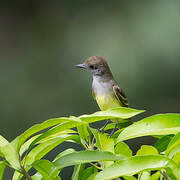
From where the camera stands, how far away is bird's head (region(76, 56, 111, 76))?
3.05 m

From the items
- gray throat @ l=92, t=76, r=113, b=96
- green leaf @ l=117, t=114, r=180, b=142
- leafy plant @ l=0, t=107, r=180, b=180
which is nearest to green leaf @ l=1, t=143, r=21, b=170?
leafy plant @ l=0, t=107, r=180, b=180

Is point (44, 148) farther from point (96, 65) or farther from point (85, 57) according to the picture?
point (85, 57)

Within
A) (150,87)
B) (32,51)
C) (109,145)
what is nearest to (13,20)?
(32,51)

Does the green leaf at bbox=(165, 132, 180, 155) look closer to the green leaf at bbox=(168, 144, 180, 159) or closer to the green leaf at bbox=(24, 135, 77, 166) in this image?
the green leaf at bbox=(168, 144, 180, 159)

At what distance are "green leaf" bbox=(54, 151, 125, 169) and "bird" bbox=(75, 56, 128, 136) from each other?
1701 mm

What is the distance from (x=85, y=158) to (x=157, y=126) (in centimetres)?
27

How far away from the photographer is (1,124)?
4473 millimetres

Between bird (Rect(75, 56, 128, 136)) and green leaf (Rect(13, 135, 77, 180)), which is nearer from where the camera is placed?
green leaf (Rect(13, 135, 77, 180))

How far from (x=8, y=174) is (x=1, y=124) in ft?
1.97

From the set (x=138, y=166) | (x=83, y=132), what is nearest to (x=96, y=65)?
(x=83, y=132)

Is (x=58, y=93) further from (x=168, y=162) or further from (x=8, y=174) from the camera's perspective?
(x=168, y=162)

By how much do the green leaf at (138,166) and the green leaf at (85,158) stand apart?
0.13 ft

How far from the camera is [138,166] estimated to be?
122cm

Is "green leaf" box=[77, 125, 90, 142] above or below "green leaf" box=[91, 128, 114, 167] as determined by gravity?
above
